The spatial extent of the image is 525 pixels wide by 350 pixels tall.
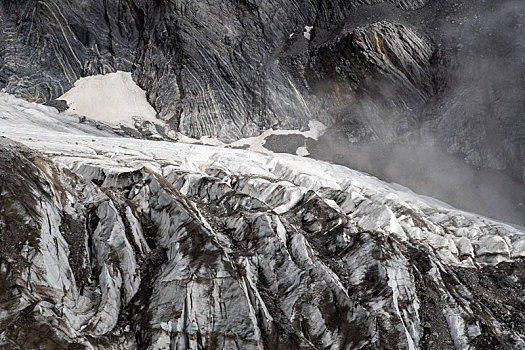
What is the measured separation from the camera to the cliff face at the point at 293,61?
181 ft

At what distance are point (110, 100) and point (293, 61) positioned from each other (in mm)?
34795

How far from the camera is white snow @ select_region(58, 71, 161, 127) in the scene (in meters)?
65.7

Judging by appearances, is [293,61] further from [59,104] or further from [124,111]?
[59,104]

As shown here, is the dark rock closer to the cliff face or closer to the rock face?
the cliff face

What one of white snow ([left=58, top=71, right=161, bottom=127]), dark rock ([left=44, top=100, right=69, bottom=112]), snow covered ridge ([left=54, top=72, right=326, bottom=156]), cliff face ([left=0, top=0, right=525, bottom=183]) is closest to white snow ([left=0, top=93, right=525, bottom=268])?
dark rock ([left=44, top=100, right=69, bottom=112])

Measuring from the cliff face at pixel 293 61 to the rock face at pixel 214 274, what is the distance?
1369 inches

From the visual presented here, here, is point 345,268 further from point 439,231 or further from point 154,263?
point 439,231

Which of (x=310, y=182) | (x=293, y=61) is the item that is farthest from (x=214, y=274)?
(x=293, y=61)

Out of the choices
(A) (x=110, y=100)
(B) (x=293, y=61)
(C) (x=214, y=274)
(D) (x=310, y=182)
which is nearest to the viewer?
(C) (x=214, y=274)

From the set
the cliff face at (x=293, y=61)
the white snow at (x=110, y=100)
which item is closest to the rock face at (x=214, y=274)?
the cliff face at (x=293, y=61)

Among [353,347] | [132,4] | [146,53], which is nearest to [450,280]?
[353,347]

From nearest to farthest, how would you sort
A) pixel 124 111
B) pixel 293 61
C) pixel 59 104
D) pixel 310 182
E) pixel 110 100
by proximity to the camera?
1. pixel 310 182
2. pixel 59 104
3. pixel 124 111
4. pixel 110 100
5. pixel 293 61

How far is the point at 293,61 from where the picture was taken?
234 ft

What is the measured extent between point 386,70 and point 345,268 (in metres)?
49.9
